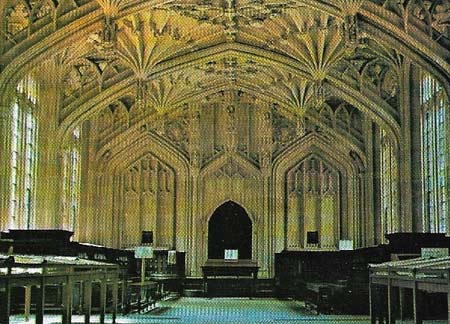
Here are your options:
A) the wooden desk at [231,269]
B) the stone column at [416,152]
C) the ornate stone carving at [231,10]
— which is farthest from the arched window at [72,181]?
the stone column at [416,152]

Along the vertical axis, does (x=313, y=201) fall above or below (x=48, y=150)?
below

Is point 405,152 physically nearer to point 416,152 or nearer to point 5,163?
point 416,152

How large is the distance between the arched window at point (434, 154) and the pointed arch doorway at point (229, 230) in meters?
11.6

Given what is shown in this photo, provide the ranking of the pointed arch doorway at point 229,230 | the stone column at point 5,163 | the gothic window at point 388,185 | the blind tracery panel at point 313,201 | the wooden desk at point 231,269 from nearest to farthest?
the stone column at point 5,163
the gothic window at point 388,185
the wooden desk at point 231,269
the blind tracery panel at point 313,201
the pointed arch doorway at point 229,230

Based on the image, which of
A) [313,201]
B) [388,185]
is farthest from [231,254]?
[388,185]

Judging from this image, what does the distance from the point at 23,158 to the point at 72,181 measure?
7276 mm

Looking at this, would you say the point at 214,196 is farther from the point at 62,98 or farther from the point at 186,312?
the point at 186,312

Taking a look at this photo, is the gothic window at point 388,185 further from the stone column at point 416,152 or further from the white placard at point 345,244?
the stone column at point 416,152

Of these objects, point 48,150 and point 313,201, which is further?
point 313,201

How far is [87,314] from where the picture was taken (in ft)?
40.1

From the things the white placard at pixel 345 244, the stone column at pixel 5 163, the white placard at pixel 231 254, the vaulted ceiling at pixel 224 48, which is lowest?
the white placard at pixel 231 254

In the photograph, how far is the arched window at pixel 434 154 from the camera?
25509mm

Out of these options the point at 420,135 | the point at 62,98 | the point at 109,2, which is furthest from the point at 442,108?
the point at 62,98

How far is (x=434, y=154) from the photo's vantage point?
1055 inches
